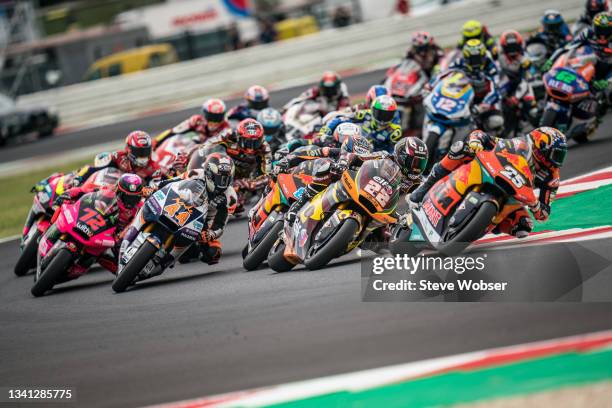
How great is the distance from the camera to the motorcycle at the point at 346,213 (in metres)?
8.94

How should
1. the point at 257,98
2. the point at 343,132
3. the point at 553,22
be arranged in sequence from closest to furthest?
Answer: the point at 343,132, the point at 257,98, the point at 553,22

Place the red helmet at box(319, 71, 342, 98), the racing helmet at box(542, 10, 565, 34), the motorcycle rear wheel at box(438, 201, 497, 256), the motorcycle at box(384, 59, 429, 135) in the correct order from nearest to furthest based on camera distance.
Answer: the motorcycle rear wheel at box(438, 201, 497, 256) < the red helmet at box(319, 71, 342, 98) < the motorcycle at box(384, 59, 429, 135) < the racing helmet at box(542, 10, 565, 34)

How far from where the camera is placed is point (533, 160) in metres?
8.99

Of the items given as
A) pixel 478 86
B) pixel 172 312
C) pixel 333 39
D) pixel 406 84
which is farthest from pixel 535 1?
pixel 172 312

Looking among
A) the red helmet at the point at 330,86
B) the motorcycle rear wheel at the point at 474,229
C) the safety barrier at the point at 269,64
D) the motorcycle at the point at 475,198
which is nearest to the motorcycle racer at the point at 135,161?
the red helmet at the point at 330,86

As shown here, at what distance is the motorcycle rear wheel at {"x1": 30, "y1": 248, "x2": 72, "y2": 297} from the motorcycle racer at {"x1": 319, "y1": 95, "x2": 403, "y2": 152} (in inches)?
137

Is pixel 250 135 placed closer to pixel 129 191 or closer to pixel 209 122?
pixel 129 191

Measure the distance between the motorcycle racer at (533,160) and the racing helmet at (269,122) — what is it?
4.77 meters

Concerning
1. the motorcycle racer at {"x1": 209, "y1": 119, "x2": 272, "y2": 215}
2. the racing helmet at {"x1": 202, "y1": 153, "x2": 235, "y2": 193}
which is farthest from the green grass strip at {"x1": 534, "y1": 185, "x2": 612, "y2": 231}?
the motorcycle racer at {"x1": 209, "y1": 119, "x2": 272, "y2": 215}

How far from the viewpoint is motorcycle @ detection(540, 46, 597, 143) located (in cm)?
1345

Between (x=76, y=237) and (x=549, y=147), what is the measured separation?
5.08 metres

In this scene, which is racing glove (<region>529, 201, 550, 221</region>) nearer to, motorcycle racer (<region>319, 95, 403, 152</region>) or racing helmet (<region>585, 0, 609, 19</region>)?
motorcycle racer (<region>319, 95, 403, 152</region>)

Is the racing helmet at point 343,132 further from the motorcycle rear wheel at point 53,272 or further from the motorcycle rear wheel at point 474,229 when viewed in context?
the motorcycle rear wheel at point 53,272

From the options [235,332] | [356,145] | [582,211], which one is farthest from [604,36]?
[235,332]
